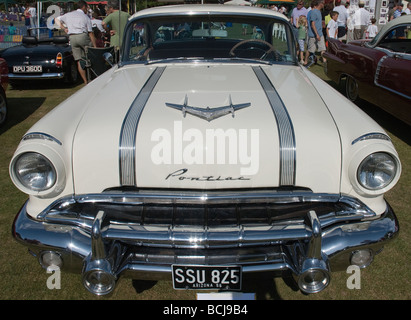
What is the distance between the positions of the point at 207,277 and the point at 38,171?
100 cm

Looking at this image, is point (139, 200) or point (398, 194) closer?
point (139, 200)

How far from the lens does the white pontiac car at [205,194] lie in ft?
6.25

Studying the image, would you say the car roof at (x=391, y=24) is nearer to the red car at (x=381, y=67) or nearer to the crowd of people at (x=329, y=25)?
the red car at (x=381, y=67)

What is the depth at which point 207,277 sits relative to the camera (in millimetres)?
1908

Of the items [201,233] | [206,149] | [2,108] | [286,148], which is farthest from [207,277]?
[2,108]

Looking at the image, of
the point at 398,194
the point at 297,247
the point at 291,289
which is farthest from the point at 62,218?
the point at 398,194

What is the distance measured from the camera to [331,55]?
6938 millimetres

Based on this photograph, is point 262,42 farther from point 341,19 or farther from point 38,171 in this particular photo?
point 341,19

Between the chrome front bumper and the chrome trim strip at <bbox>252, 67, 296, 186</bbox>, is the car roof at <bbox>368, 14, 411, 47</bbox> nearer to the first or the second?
the chrome trim strip at <bbox>252, 67, 296, 186</bbox>

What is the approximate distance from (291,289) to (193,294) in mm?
611

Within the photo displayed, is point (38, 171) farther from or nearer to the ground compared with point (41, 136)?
nearer to the ground

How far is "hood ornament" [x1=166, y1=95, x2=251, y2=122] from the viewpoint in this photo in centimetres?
209
